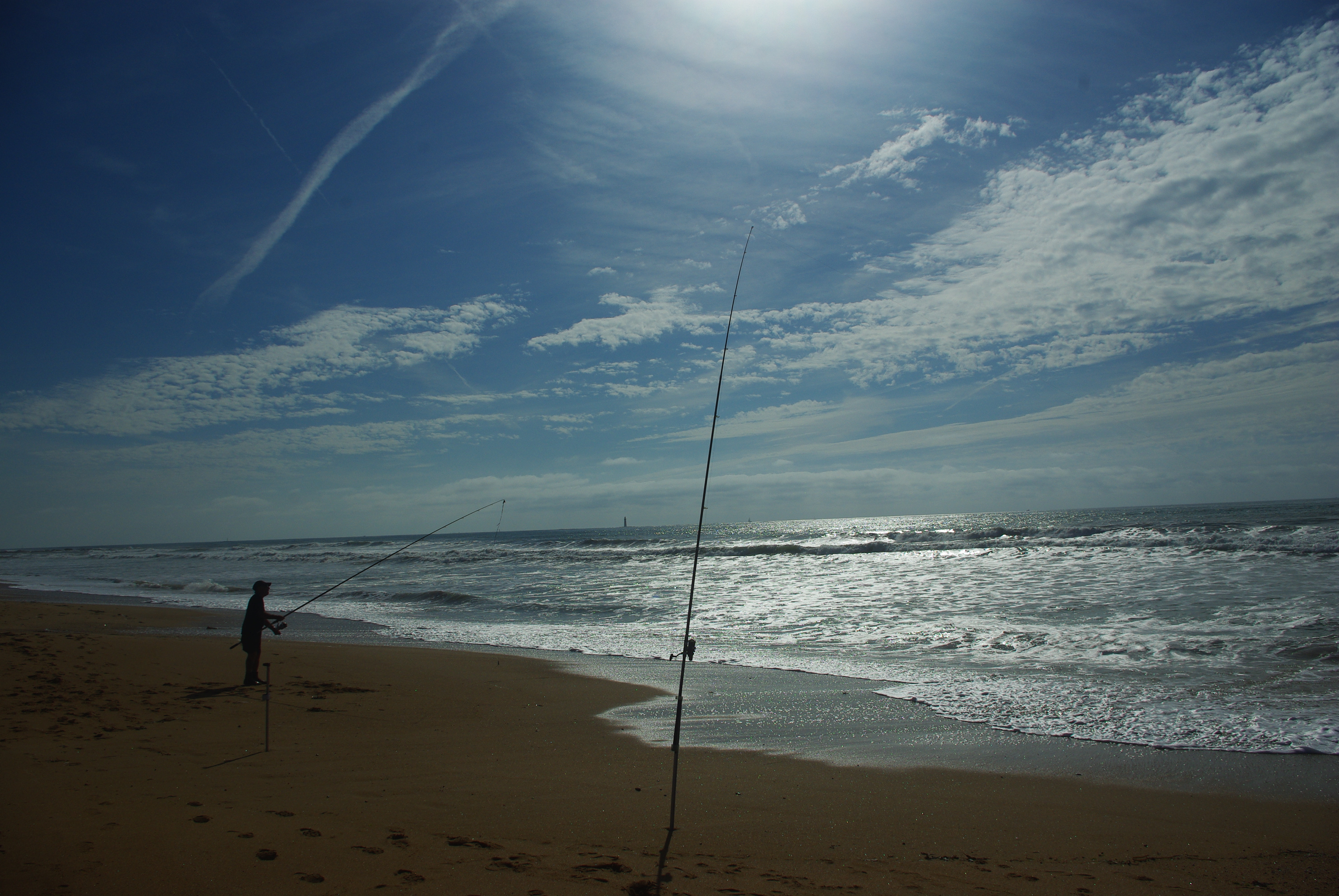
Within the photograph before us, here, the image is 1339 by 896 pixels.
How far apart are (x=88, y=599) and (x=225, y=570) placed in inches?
579

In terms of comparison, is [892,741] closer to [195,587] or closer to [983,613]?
[983,613]

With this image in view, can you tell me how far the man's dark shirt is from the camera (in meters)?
7.54

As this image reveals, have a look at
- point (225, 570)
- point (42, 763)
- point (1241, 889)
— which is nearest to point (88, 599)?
point (225, 570)

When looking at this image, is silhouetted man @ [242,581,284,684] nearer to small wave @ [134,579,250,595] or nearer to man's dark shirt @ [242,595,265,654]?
man's dark shirt @ [242,595,265,654]

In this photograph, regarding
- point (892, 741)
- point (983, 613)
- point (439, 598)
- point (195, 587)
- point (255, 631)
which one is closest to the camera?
point (892, 741)

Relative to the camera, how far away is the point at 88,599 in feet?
60.0

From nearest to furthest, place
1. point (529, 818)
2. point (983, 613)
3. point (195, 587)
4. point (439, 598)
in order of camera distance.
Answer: point (529, 818) < point (983, 613) < point (439, 598) < point (195, 587)

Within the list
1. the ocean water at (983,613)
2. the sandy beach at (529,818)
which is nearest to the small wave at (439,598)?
the ocean water at (983,613)

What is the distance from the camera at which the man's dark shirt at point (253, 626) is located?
754cm

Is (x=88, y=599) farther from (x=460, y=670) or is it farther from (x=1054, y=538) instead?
(x=1054, y=538)

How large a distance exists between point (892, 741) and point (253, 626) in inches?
275

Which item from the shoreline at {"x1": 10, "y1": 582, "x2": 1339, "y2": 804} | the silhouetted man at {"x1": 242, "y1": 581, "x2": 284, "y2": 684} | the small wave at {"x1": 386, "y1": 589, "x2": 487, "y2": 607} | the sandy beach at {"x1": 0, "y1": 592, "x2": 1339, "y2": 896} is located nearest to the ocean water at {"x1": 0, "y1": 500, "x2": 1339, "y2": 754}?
the small wave at {"x1": 386, "y1": 589, "x2": 487, "y2": 607}

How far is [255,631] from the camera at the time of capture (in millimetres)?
7586

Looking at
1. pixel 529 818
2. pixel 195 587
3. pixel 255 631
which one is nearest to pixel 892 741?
pixel 529 818
